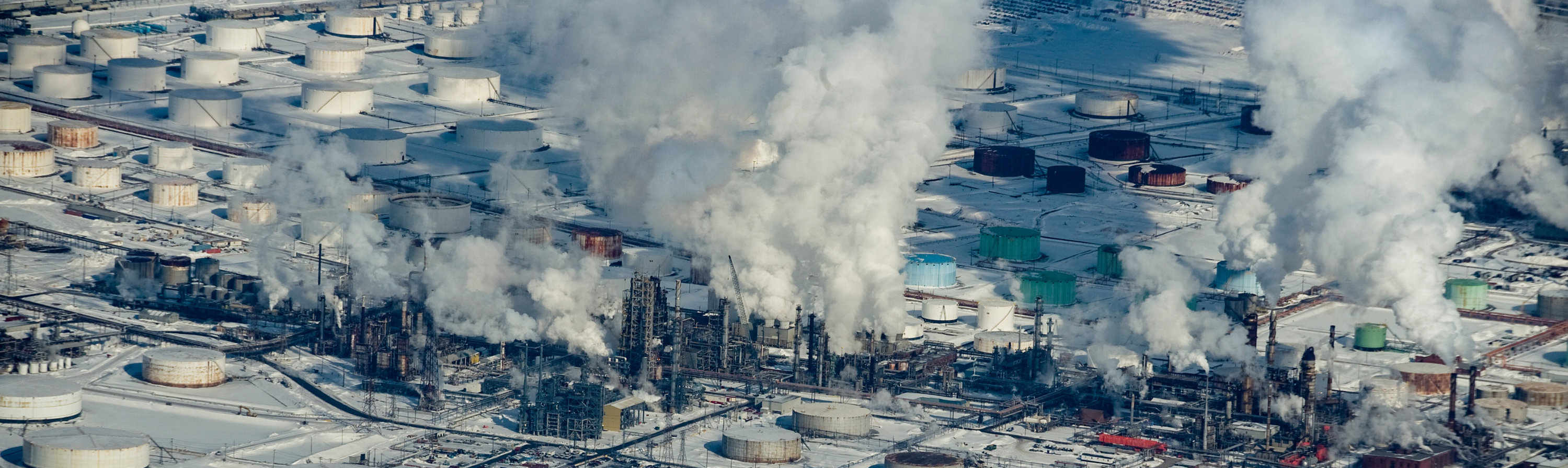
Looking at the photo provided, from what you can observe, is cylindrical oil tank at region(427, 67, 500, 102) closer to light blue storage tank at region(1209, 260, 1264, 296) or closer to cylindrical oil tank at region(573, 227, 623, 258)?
cylindrical oil tank at region(573, 227, 623, 258)

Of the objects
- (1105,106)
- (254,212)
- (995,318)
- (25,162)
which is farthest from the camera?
(1105,106)

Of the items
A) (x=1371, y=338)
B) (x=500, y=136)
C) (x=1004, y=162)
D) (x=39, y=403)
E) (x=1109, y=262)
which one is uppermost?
(x=500, y=136)

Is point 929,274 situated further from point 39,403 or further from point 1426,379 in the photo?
point 39,403

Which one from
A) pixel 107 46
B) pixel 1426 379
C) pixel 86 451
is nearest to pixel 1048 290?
pixel 1426 379

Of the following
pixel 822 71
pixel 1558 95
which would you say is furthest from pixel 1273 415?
pixel 1558 95

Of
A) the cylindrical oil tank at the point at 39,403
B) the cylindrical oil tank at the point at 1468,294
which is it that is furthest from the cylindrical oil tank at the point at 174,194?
the cylindrical oil tank at the point at 1468,294

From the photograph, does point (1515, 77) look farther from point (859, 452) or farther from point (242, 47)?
point (242, 47)
